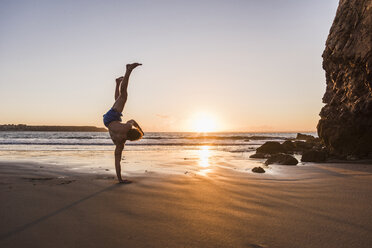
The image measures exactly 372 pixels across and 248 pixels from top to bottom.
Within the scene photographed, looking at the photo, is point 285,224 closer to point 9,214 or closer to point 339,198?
point 339,198

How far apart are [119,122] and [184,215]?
2.85 m

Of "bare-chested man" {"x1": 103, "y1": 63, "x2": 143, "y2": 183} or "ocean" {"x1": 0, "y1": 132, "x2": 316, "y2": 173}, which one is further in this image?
"ocean" {"x1": 0, "y1": 132, "x2": 316, "y2": 173}

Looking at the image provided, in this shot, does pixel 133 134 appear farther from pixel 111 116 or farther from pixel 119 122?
pixel 111 116

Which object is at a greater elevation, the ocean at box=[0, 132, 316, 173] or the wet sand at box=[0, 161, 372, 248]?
the wet sand at box=[0, 161, 372, 248]

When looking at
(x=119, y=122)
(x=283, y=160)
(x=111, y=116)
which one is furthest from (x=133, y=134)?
(x=283, y=160)

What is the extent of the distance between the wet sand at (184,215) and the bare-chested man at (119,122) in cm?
97

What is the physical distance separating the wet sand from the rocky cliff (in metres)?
7.39

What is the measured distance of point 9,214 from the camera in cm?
300

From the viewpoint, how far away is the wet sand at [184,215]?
2.35 metres

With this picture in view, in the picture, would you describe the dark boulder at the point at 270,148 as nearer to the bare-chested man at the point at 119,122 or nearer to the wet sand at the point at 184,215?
the wet sand at the point at 184,215

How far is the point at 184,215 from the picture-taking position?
3053 millimetres

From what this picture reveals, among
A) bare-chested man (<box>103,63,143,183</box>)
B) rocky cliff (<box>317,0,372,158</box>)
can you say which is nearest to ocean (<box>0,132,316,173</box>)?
bare-chested man (<box>103,63,143,183</box>)

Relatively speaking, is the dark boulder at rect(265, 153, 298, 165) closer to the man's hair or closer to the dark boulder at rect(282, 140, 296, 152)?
the man's hair

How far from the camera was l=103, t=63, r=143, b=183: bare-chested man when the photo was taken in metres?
5.15
